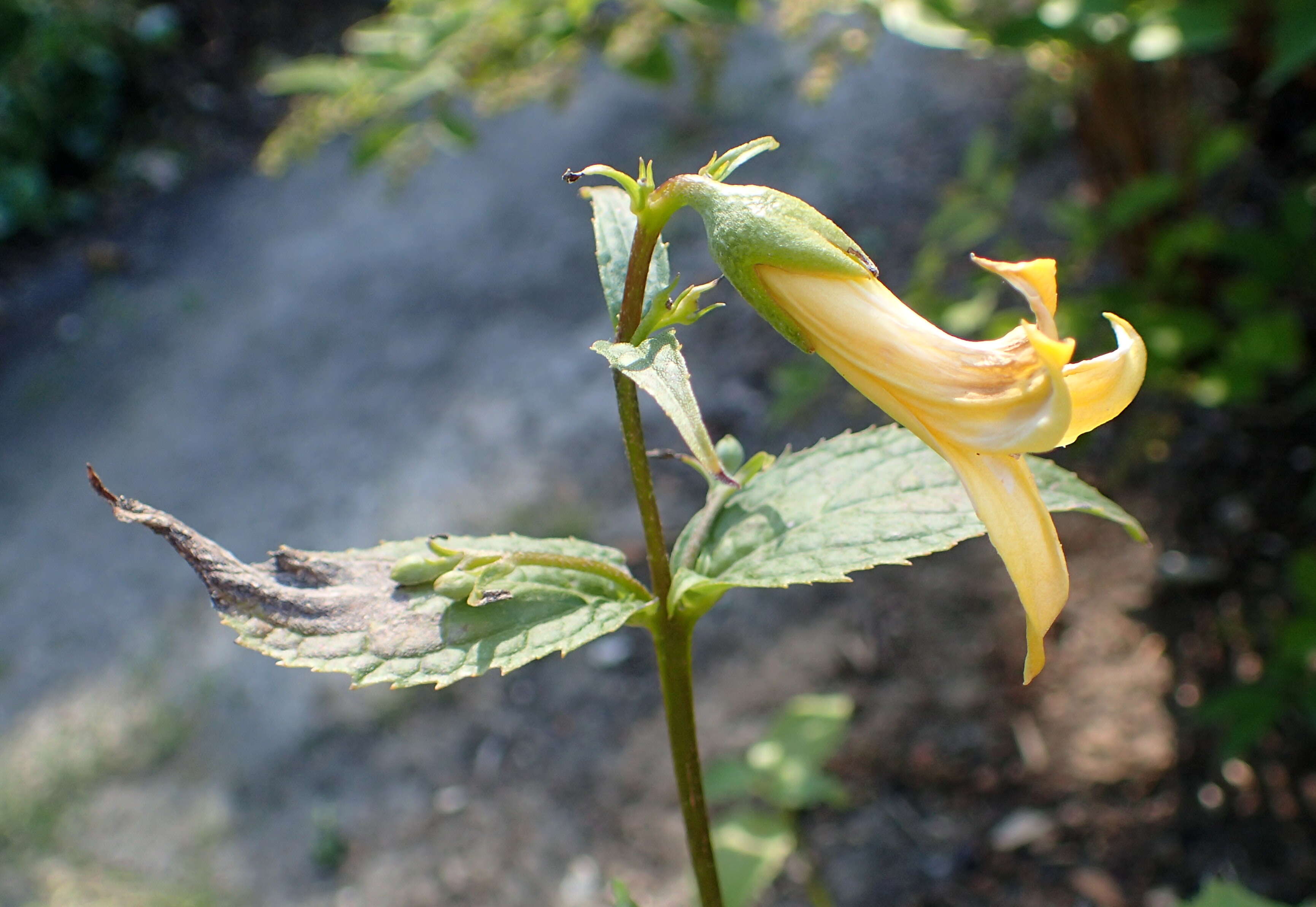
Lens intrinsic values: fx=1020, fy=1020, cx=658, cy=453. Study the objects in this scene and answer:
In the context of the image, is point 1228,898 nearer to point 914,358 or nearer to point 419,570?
point 914,358

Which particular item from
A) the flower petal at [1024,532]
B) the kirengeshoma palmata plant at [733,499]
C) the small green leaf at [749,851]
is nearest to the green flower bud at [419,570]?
the kirengeshoma palmata plant at [733,499]

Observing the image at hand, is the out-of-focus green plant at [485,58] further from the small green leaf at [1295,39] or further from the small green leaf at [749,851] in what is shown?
the small green leaf at [749,851]

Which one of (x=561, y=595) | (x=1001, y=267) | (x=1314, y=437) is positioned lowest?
(x=1314, y=437)

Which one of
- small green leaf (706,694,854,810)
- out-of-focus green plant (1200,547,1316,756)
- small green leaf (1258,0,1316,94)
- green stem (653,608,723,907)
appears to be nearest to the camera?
green stem (653,608,723,907)

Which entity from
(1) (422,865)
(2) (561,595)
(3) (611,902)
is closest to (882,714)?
(3) (611,902)

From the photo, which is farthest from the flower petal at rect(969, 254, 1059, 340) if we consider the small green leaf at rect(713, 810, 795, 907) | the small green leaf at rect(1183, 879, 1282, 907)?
the small green leaf at rect(713, 810, 795, 907)

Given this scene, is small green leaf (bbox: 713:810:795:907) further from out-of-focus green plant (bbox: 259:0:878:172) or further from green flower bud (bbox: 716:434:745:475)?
out-of-focus green plant (bbox: 259:0:878:172)

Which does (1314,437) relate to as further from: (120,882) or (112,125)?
(112,125)
